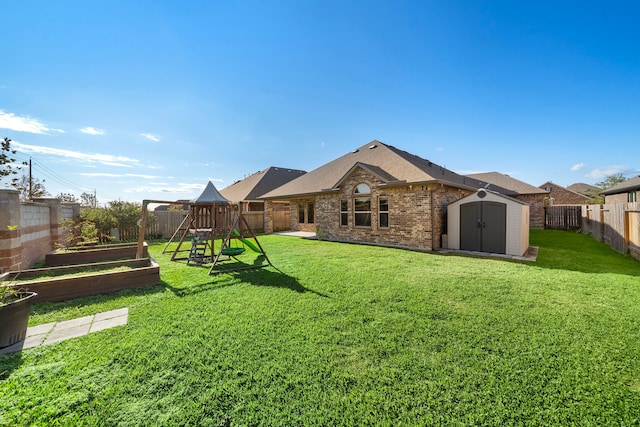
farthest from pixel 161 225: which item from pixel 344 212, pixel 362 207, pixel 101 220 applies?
pixel 362 207

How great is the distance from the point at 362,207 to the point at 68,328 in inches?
440

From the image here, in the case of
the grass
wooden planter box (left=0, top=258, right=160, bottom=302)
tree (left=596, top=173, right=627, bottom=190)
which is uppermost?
tree (left=596, top=173, right=627, bottom=190)

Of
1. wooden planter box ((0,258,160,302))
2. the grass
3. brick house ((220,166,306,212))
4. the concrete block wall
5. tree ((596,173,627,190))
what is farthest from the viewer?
tree ((596,173,627,190))

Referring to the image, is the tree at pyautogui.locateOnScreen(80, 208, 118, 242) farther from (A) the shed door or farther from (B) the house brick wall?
(A) the shed door

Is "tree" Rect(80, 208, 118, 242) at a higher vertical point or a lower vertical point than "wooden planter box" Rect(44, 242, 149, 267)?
A: higher

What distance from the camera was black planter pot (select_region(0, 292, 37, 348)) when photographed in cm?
307

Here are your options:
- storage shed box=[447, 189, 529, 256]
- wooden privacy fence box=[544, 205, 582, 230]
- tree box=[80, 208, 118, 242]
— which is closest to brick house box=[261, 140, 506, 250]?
storage shed box=[447, 189, 529, 256]

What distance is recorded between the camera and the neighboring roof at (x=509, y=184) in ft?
65.5

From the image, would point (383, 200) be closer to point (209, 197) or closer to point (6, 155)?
point (209, 197)

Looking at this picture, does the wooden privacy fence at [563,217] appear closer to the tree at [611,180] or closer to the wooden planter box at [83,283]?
the wooden planter box at [83,283]

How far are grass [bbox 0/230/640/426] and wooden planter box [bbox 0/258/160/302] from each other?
11.8 inches

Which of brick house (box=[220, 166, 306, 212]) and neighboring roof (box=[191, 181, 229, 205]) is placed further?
brick house (box=[220, 166, 306, 212])

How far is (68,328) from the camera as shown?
369cm

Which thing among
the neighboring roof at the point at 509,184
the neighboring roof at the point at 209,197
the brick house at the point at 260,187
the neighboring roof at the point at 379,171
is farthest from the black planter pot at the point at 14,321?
the neighboring roof at the point at 509,184
